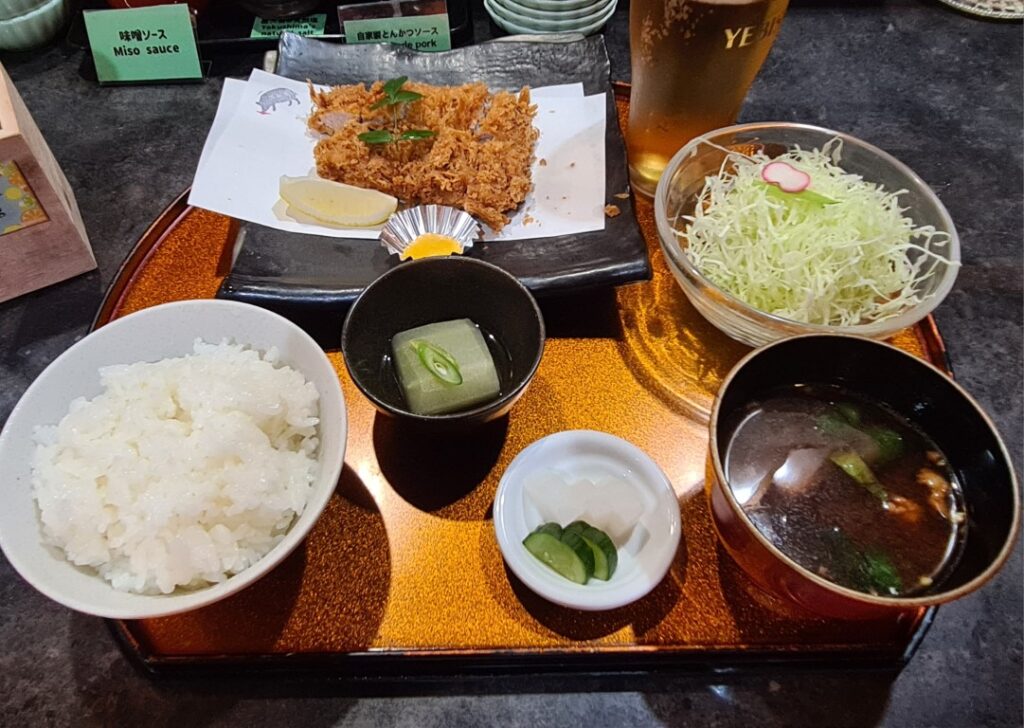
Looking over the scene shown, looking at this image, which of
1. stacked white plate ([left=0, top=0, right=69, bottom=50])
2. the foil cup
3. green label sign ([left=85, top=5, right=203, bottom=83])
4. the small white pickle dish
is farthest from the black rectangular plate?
stacked white plate ([left=0, top=0, right=69, bottom=50])

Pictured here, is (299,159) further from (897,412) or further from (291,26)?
(897,412)

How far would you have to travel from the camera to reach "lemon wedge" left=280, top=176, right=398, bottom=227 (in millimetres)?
1939

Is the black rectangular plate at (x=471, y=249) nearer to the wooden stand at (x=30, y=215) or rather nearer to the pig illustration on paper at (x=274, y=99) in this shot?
the pig illustration on paper at (x=274, y=99)

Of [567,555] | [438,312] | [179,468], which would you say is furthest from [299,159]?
[567,555]

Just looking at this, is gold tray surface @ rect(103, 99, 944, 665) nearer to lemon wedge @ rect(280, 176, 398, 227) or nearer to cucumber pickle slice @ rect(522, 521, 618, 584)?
cucumber pickle slice @ rect(522, 521, 618, 584)

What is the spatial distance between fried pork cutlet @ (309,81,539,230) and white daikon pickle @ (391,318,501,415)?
0.52 meters

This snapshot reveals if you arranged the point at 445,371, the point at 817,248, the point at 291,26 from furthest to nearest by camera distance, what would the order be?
the point at 291,26 → the point at 817,248 → the point at 445,371

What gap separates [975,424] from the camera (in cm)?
120

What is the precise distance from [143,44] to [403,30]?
0.91 metres

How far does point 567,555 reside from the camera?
123 cm

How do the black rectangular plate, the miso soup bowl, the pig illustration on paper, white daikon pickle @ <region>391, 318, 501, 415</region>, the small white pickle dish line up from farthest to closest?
the pig illustration on paper < the black rectangular plate < white daikon pickle @ <region>391, 318, 501, 415</region> < the small white pickle dish < the miso soup bowl

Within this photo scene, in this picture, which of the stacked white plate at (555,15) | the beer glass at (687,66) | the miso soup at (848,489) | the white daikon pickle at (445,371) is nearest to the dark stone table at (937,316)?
the stacked white plate at (555,15)

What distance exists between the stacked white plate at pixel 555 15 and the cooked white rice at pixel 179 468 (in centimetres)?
181

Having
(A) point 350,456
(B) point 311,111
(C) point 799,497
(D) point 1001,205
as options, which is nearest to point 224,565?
(A) point 350,456
